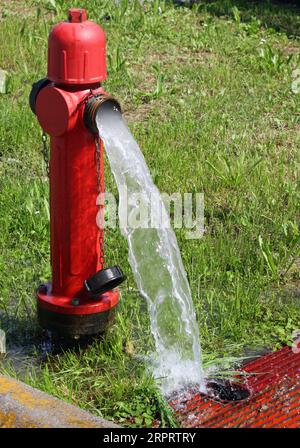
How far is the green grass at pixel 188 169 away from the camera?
3.68 metres

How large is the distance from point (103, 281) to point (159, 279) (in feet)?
1.03

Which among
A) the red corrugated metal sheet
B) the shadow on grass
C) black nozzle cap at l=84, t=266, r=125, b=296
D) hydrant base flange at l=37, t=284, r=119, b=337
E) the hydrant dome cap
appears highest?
the hydrant dome cap

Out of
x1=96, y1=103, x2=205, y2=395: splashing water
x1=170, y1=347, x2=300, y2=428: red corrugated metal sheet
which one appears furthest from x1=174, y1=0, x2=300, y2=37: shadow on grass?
x1=170, y1=347, x2=300, y2=428: red corrugated metal sheet

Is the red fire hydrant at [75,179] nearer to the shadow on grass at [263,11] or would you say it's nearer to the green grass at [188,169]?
the green grass at [188,169]

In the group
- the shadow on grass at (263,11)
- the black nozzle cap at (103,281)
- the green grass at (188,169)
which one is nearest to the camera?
the black nozzle cap at (103,281)

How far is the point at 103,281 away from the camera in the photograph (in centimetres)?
346

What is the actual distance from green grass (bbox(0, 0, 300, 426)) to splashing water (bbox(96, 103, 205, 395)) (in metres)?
0.10

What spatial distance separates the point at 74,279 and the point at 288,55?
4.09 meters

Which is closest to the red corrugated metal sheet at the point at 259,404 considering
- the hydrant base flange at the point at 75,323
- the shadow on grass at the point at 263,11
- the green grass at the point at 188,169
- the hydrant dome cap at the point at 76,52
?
the green grass at the point at 188,169

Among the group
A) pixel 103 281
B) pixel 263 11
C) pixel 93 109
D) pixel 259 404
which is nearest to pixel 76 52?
pixel 93 109

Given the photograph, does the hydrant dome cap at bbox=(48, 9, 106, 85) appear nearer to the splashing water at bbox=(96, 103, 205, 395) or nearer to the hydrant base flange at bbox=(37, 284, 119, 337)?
the splashing water at bbox=(96, 103, 205, 395)

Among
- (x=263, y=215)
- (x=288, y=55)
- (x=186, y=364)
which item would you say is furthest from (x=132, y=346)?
(x=288, y=55)

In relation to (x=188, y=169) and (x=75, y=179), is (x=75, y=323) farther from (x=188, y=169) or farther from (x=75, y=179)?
(x=188, y=169)

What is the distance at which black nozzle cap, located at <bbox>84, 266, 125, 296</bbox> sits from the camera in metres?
3.46
